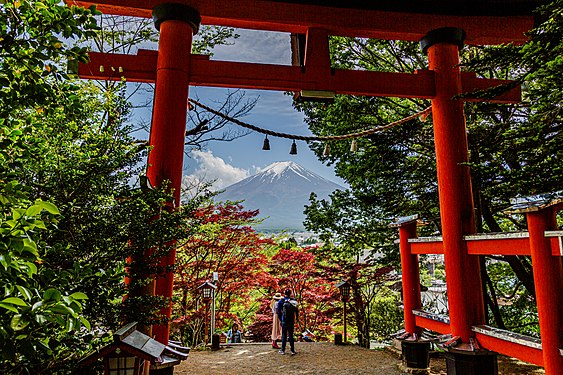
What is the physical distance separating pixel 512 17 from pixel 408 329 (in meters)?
4.48

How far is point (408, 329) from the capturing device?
16.3 ft

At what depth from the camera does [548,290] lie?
2.76 m

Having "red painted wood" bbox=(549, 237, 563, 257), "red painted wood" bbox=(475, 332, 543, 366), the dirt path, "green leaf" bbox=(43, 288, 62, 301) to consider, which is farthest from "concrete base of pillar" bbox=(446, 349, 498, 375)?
"green leaf" bbox=(43, 288, 62, 301)

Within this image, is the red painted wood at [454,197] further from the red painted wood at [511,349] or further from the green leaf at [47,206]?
the green leaf at [47,206]

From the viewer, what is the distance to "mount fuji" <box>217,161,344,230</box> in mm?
69250

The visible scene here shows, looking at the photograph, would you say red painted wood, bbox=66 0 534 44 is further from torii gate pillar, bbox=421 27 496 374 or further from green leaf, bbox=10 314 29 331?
green leaf, bbox=10 314 29 331

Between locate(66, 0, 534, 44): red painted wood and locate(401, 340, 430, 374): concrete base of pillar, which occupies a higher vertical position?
locate(66, 0, 534, 44): red painted wood

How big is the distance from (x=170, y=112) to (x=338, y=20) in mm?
2438

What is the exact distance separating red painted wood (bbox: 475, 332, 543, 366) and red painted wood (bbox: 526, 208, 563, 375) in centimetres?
22

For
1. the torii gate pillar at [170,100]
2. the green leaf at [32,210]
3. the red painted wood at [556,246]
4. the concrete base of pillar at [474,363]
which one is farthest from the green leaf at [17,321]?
the concrete base of pillar at [474,363]

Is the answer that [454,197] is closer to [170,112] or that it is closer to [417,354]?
[417,354]

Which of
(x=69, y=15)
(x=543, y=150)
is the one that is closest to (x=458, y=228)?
(x=543, y=150)

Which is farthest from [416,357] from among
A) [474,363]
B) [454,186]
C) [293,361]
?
[454,186]

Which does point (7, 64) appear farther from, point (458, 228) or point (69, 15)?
point (458, 228)
